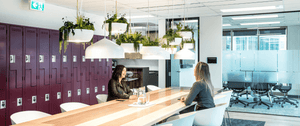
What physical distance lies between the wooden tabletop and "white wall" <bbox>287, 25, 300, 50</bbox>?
4.14 metres

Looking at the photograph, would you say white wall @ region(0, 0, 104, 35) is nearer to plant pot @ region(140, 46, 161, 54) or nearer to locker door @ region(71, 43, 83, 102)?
locker door @ region(71, 43, 83, 102)

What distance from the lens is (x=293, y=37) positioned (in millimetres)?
6406

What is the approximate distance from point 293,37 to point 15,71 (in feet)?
20.3

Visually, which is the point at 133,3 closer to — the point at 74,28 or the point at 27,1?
the point at 27,1

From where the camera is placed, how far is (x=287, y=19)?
6551mm

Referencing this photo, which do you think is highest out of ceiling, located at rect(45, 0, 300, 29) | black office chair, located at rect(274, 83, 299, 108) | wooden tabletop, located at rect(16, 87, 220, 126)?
ceiling, located at rect(45, 0, 300, 29)

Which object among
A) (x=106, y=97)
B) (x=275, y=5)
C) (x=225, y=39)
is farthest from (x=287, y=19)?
(x=106, y=97)

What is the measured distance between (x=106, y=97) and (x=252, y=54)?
13.5 feet

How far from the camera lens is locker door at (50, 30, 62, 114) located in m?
5.30

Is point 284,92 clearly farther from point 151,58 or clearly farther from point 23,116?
point 23,116

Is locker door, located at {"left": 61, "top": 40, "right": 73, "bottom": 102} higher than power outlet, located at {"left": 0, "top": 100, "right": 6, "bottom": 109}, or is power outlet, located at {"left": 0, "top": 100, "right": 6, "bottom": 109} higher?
locker door, located at {"left": 61, "top": 40, "right": 73, "bottom": 102}

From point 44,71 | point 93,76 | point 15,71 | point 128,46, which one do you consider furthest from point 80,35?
point 93,76

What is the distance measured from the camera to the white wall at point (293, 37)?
6.36 metres

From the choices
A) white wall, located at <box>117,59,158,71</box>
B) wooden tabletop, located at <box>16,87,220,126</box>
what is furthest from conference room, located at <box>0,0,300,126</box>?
white wall, located at <box>117,59,158,71</box>
